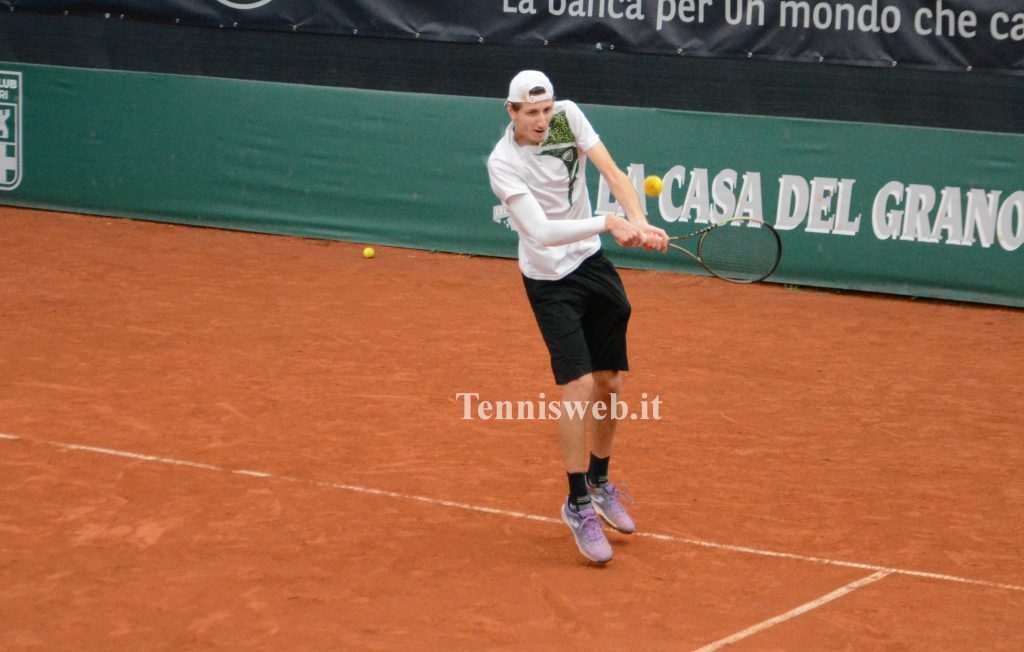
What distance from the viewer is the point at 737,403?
7926 mm

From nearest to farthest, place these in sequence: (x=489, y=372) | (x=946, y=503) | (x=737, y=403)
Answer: (x=946, y=503) < (x=737, y=403) < (x=489, y=372)

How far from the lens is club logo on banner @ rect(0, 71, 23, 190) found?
14430mm

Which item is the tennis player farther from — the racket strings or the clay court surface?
the racket strings

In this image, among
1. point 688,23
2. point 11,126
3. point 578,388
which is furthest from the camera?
point 11,126

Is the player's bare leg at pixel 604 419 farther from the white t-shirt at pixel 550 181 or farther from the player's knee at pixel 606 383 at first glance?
the white t-shirt at pixel 550 181

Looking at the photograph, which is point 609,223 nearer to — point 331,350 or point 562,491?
point 562,491

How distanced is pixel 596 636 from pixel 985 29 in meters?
8.71

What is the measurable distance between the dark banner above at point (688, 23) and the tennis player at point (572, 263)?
7.12 meters

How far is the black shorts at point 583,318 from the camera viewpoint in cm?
539

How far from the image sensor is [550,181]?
5449 mm

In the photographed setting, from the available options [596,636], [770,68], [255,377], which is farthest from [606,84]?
[596,636]

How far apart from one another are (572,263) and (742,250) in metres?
4.33

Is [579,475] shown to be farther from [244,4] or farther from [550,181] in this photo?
[244,4]

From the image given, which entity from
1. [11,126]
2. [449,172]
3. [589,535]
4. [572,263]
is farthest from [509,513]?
[11,126]
